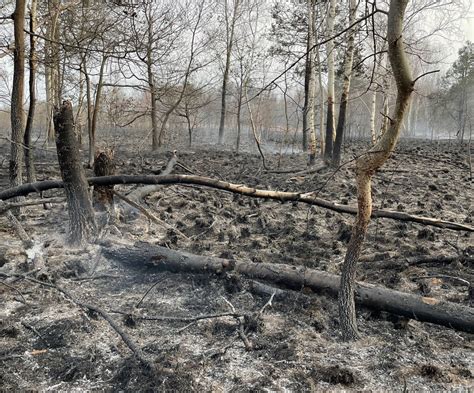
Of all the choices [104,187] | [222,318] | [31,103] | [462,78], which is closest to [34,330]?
[222,318]

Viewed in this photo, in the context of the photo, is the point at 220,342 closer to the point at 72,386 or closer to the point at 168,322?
the point at 168,322

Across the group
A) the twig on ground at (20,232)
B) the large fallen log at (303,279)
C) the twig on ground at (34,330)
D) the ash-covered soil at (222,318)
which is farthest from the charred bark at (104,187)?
the twig on ground at (34,330)

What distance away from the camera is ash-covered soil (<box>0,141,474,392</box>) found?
2648 mm

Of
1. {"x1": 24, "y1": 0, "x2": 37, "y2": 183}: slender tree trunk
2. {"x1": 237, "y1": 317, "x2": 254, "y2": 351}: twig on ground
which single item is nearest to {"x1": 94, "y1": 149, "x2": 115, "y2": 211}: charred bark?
{"x1": 24, "y1": 0, "x2": 37, "y2": 183}: slender tree trunk

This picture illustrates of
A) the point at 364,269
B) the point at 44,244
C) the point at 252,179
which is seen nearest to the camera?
the point at 364,269

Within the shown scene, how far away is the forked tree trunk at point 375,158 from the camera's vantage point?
99.9 inches

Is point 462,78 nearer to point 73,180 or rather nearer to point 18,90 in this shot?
point 18,90

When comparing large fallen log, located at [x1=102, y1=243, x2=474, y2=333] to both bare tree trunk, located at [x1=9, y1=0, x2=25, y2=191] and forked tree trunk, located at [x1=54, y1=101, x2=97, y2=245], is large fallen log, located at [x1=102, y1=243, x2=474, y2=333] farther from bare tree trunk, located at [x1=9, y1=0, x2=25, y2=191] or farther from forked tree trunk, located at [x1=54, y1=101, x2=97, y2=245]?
bare tree trunk, located at [x1=9, y1=0, x2=25, y2=191]

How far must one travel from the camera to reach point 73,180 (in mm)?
4988

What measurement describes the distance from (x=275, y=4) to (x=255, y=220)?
17.4 meters

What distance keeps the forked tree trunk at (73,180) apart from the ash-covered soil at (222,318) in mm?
228

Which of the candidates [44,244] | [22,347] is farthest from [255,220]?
[22,347]

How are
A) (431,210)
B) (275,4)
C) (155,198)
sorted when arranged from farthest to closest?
1. (275,4)
2. (155,198)
3. (431,210)

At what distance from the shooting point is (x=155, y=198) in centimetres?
800
